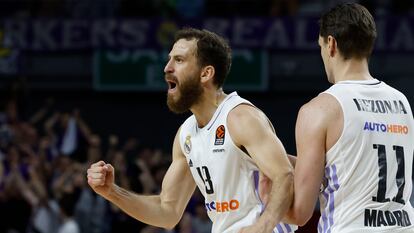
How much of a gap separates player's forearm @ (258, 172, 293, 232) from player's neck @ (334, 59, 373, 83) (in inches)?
25.3

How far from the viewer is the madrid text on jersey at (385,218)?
4379 mm

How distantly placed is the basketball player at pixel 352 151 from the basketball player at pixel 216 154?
0.34 metres

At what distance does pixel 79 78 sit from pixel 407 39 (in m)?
6.69

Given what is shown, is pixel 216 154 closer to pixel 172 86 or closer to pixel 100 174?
pixel 172 86

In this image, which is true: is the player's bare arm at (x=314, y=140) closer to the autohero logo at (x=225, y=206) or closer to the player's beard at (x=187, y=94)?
the autohero logo at (x=225, y=206)

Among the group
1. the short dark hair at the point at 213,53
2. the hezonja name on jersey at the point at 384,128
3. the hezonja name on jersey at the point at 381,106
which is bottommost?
the hezonja name on jersey at the point at 384,128

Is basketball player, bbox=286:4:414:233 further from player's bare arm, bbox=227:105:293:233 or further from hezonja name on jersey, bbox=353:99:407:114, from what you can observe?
player's bare arm, bbox=227:105:293:233

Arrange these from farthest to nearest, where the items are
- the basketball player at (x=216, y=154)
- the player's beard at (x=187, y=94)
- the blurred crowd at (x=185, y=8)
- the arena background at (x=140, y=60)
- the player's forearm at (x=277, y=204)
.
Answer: the blurred crowd at (x=185, y=8), the arena background at (x=140, y=60), the player's beard at (x=187, y=94), the basketball player at (x=216, y=154), the player's forearm at (x=277, y=204)

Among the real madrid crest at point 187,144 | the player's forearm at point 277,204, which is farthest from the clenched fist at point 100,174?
the player's forearm at point 277,204

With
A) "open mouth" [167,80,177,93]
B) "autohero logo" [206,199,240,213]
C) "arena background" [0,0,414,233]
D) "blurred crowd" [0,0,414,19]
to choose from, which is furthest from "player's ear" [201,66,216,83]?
"blurred crowd" [0,0,414,19]

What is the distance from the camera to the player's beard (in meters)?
5.41

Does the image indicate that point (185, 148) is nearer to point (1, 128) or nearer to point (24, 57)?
point (1, 128)

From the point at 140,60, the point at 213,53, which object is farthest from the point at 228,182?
the point at 140,60

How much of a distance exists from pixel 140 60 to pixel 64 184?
5.21 m
